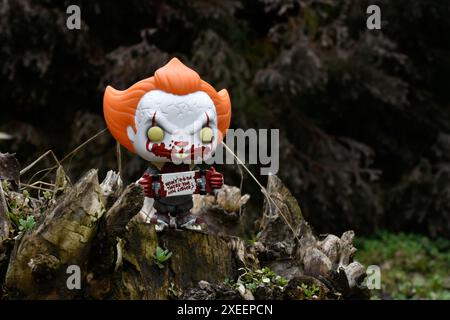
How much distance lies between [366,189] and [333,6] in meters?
1.79

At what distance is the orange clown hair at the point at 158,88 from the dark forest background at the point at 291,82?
7.70 ft

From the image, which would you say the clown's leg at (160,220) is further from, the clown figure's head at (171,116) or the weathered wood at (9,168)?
the weathered wood at (9,168)

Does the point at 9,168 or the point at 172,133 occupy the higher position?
the point at 172,133

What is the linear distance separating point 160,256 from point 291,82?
10.2 feet

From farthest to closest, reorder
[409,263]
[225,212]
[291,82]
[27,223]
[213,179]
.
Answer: [409,263], [291,82], [225,212], [213,179], [27,223]

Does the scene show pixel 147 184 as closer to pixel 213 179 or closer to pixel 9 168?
pixel 213 179

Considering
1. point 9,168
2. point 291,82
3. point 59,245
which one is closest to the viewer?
point 59,245

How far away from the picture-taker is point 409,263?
561 cm

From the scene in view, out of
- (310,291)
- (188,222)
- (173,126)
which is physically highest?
(173,126)

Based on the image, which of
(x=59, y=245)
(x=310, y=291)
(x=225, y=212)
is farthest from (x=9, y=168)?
(x=310, y=291)

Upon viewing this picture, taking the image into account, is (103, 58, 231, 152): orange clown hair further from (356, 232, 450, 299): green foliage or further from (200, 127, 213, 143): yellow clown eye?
(356, 232, 450, 299): green foliage

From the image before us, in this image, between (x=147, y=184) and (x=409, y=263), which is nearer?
(x=147, y=184)

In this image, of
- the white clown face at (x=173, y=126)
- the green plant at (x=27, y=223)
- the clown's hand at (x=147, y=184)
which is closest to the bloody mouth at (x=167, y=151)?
the white clown face at (x=173, y=126)

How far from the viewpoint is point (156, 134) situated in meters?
2.77
